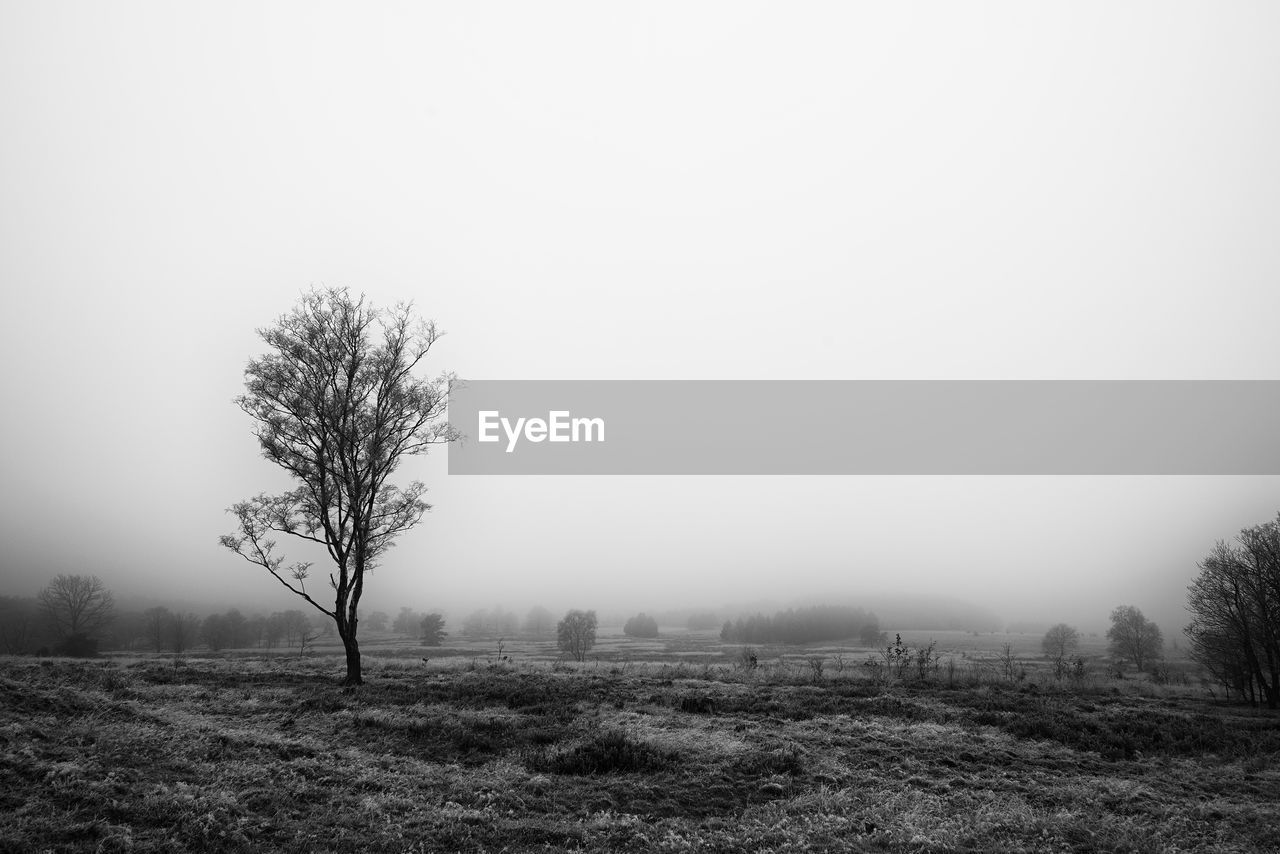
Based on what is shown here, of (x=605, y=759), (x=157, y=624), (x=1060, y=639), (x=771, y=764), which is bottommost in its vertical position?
(x=1060, y=639)

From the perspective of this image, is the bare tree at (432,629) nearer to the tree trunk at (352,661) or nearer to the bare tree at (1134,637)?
the tree trunk at (352,661)

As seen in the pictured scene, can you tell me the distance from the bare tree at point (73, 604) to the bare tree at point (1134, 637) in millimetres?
115853

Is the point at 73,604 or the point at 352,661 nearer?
the point at 352,661

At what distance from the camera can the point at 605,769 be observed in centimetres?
1386

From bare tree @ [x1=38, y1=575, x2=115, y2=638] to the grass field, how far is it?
167ft

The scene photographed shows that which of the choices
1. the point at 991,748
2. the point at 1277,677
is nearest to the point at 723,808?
the point at 991,748

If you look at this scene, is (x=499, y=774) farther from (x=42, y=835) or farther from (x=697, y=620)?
(x=697, y=620)

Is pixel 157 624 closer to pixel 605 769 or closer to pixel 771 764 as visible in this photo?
pixel 605 769

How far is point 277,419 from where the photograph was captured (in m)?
24.6

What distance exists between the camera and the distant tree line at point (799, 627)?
340 feet

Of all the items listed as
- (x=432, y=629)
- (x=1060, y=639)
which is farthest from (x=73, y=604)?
(x=1060, y=639)

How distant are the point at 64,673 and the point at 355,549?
11510 mm

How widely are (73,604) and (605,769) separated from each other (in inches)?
3022

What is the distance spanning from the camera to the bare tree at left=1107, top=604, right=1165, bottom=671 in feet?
206
